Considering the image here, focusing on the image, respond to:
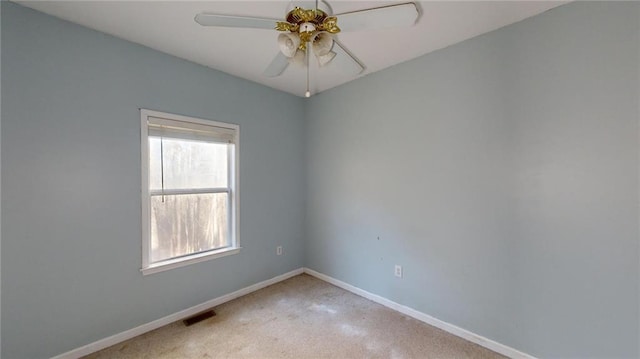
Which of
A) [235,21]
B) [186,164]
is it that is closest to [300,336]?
[186,164]

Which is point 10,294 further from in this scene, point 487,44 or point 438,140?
point 487,44

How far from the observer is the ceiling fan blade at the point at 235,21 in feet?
4.42

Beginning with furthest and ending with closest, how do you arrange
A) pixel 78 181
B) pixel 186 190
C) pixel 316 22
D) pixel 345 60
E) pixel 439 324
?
pixel 186 190, pixel 439 324, pixel 78 181, pixel 345 60, pixel 316 22

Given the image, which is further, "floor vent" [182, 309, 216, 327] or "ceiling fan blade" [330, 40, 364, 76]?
"floor vent" [182, 309, 216, 327]

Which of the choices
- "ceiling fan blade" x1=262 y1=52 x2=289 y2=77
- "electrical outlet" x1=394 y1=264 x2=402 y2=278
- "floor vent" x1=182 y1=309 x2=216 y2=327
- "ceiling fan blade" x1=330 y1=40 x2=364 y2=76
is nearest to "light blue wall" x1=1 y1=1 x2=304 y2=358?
"floor vent" x1=182 y1=309 x2=216 y2=327

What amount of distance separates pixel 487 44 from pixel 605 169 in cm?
118

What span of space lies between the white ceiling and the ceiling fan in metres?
0.38

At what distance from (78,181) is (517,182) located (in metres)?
3.30

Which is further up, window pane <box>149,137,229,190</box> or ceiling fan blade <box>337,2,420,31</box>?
ceiling fan blade <box>337,2,420,31</box>

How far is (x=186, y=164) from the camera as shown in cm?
254

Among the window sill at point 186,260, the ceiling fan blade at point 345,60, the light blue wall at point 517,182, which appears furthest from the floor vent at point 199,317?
the ceiling fan blade at point 345,60

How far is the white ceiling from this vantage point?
66.4 inches

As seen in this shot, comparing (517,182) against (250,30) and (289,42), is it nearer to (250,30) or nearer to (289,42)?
(289,42)

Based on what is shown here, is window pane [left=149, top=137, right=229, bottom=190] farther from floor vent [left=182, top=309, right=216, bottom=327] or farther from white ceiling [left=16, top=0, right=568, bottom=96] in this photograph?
floor vent [left=182, top=309, right=216, bottom=327]
